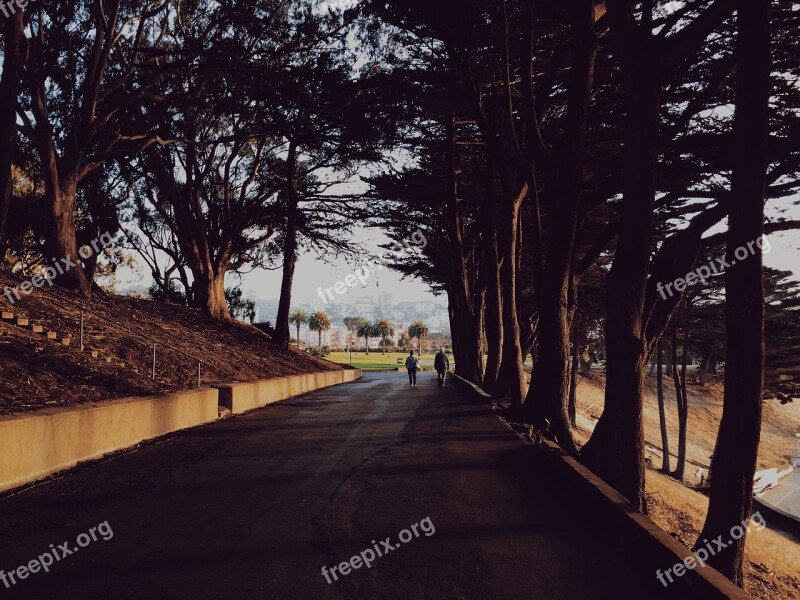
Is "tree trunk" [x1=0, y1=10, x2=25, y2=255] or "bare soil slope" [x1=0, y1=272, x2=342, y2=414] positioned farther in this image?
"tree trunk" [x1=0, y1=10, x2=25, y2=255]

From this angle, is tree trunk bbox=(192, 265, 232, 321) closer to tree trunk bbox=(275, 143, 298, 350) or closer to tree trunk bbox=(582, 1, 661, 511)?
tree trunk bbox=(275, 143, 298, 350)

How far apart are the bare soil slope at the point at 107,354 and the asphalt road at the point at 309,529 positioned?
1.37 m

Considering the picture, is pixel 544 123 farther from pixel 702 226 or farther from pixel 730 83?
pixel 702 226

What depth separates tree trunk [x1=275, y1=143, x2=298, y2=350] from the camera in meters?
26.0

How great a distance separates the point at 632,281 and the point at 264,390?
10.4m

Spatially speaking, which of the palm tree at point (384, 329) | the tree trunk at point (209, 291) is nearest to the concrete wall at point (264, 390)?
the tree trunk at point (209, 291)

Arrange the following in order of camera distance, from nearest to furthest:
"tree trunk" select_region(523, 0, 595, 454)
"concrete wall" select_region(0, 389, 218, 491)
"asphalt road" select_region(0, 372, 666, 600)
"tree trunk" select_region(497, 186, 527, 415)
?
1. "asphalt road" select_region(0, 372, 666, 600)
2. "concrete wall" select_region(0, 389, 218, 491)
3. "tree trunk" select_region(523, 0, 595, 454)
4. "tree trunk" select_region(497, 186, 527, 415)

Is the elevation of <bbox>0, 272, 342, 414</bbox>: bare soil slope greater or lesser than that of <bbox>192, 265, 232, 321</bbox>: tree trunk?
lesser

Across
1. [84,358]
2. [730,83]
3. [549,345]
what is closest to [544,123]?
[730,83]

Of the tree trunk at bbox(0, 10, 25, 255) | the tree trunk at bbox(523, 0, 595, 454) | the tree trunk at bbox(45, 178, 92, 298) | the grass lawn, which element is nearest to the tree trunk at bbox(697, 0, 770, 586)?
the tree trunk at bbox(523, 0, 595, 454)

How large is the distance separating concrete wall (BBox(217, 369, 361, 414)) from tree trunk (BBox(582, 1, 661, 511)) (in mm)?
7941

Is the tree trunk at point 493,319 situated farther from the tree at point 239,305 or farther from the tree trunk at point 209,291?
the tree at point 239,305

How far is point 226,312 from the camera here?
2711 cm

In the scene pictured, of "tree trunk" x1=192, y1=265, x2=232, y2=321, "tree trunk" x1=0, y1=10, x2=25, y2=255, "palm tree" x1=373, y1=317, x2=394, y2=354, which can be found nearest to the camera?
"tree trunk" x1=0, y1=10, x2=25, y2=255
